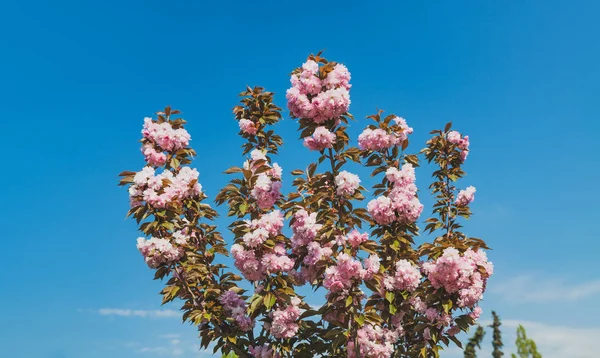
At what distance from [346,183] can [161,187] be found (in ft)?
10.6

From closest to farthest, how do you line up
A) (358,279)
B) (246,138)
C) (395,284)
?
(358,279)
(395,284)
(246,138)

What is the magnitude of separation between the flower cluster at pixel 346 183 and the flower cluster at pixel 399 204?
82 centimetres

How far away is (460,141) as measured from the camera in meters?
10.4

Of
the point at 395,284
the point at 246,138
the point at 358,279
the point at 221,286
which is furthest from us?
the point at 246,138

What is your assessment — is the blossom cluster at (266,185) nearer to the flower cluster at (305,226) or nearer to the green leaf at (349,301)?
the flower cluster at (305,226)

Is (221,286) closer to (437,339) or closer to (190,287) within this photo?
(190,287)

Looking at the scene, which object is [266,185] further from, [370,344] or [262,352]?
[370,344]

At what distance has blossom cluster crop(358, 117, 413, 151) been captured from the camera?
28.9ft

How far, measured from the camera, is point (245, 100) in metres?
10.1

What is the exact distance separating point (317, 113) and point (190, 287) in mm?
3548

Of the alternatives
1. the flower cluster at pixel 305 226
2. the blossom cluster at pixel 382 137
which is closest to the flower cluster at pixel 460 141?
the blossom cluster at pixel 382 137

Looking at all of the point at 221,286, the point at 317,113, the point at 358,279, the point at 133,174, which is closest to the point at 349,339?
the point at 358,279

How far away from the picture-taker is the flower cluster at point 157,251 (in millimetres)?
8242

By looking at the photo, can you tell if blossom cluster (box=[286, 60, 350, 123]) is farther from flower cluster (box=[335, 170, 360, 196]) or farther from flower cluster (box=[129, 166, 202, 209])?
flower cluster (box=[129, 166, 202, 209])
